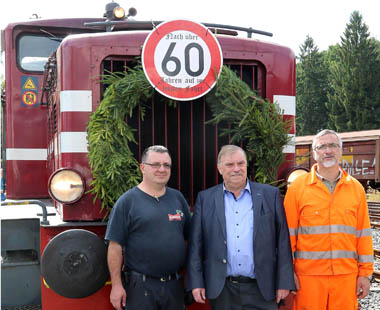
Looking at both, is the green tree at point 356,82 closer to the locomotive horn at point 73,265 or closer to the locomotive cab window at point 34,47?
the locomotive cab window at point 34,47

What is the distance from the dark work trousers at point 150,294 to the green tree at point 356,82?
1359 inches

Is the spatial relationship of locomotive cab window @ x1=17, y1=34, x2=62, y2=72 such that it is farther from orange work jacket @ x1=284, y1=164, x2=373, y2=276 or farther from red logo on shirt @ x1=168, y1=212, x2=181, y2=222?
orange work jacket @ x1=284, y1=164, x2=373, y2=276

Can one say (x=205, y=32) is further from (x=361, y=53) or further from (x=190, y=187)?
(x=361, y=53)

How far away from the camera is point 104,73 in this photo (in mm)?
3307

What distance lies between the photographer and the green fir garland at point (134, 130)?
3.12 metres

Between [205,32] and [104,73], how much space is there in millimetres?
786

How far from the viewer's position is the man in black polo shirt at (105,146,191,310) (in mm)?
2637

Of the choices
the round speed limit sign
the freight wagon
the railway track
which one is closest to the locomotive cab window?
the round speed limit sign

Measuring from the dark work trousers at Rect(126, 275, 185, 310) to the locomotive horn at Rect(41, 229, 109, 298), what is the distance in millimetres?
249

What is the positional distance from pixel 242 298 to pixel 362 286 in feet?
2.48

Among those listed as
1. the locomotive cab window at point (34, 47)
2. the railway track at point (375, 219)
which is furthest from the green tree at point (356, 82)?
the locomotive cab window at point (34, 47)

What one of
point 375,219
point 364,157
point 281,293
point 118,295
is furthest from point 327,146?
point 364,157

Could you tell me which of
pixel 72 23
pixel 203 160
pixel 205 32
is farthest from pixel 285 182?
pixel 72 23

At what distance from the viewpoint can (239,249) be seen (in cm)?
260
